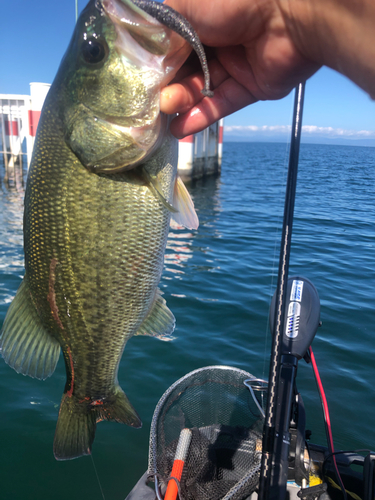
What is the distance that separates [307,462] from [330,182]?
82.9ft

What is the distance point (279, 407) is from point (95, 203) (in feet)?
4.78

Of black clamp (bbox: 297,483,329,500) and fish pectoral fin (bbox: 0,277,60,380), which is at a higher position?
fish pectoral fin (bbox: 0,277,60,380)

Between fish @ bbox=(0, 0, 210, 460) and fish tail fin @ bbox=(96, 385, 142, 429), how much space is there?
7 centimetres

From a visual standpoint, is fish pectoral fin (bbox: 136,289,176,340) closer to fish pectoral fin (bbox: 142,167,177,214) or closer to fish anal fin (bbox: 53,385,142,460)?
fish anal fin (bbox: 53,385,142,460)

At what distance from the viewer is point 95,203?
5.29 feet

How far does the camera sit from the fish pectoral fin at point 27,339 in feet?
6.02

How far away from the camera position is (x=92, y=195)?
1.62 meters

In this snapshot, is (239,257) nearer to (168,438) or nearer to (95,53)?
(168,438)

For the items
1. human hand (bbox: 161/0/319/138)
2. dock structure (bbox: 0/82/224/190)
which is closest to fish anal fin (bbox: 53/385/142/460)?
human hand (bbox: 161/0/319/138)

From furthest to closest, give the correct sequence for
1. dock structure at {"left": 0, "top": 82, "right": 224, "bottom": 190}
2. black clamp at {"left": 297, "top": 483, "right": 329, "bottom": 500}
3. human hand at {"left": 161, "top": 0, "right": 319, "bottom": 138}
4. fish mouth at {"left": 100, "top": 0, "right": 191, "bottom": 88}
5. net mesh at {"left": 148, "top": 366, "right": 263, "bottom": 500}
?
dock structure at {"left": 0, "top": 82, "right": 224, "bottom": 190}
net mesh at {"left": 148, "top": 366, "right": 263, "bottom": 500}
black clamp at {"left": 297, "top": 483, "right": 329, "bottom": 500}
fish mouth at {"left": 100, "top": 0, "right": 191, "bottom": 88}
human hand at {"left": 161, "top": 0, "right": 319, "bottom": 138}

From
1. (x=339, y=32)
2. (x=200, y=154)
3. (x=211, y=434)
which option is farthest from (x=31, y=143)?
(x=339, y=32)

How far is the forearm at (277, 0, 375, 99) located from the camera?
0.88 meters

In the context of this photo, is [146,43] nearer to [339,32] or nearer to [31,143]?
[339,32]

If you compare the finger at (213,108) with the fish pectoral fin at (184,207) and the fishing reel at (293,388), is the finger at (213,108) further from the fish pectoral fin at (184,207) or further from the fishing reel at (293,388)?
the fishing reel at (293,388)
